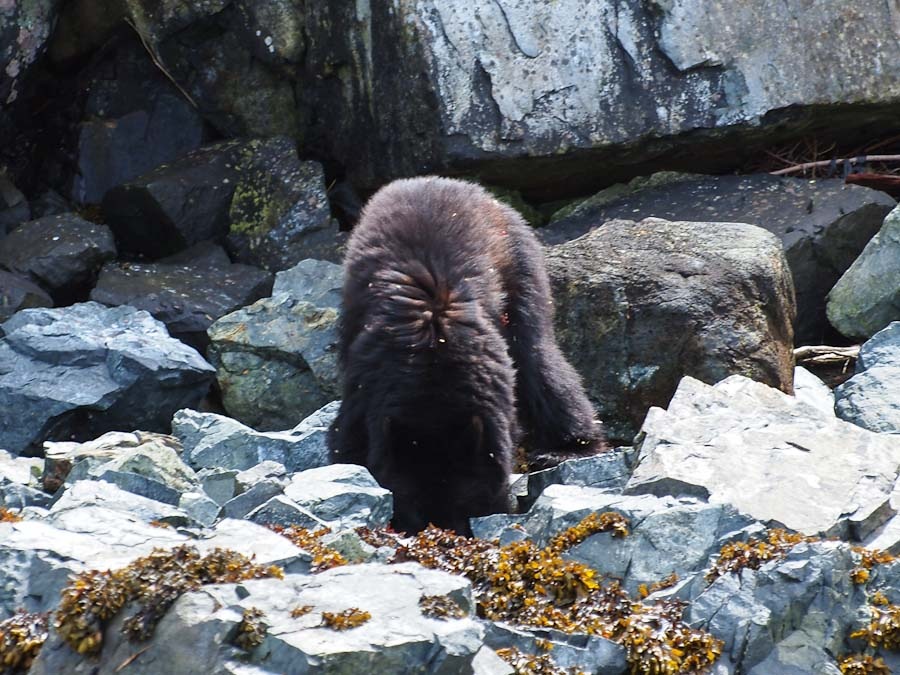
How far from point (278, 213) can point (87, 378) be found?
8.20 ft

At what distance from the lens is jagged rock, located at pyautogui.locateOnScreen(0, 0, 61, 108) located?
30.4ft

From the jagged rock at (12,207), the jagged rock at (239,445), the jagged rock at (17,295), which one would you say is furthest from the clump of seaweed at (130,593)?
the jagged rock at (12,207)

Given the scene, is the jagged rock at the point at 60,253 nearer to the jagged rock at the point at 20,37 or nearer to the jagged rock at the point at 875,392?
the jagged rock at the point at 20,37

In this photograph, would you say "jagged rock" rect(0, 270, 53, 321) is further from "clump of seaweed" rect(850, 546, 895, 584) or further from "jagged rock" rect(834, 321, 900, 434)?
"clump of seaweed" rect(850, 546, 895, 584)

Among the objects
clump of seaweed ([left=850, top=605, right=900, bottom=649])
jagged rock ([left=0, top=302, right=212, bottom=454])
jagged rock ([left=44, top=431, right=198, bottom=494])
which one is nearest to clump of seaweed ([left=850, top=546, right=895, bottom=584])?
clump of seaweed ([left=850, top=605, right=900, bottom=649])

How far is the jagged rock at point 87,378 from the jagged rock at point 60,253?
1128 millimetres

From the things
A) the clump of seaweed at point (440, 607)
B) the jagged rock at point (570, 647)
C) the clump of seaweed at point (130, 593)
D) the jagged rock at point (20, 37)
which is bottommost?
the jagged rock at point (570, 647)

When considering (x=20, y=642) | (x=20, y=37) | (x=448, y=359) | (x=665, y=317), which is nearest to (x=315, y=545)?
(x=20, y=642)

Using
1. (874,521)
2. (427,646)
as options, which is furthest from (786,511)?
(427,646)

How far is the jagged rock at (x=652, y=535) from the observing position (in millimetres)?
4387

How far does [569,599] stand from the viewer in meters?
4.25

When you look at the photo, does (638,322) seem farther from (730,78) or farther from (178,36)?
(178,36)

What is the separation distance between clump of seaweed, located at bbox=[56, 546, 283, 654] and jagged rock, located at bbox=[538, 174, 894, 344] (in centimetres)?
577

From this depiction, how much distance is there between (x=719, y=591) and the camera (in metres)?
4.12
